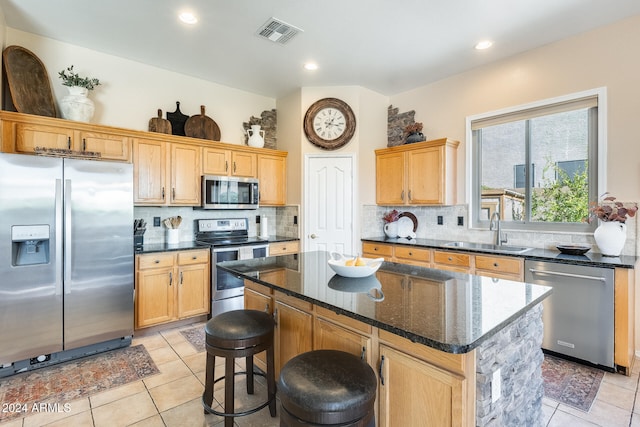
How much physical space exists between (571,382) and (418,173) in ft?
8.25

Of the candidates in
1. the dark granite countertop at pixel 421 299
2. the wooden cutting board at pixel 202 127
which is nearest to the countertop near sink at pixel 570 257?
the dark granite countertop at pixel 421 299

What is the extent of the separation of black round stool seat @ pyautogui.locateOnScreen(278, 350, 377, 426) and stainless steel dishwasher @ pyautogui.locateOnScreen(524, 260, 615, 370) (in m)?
2.29

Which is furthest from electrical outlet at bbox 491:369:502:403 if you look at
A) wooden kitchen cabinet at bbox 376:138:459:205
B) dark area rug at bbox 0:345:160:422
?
wooden kitchen cabinet at bbox 376:138:459:205

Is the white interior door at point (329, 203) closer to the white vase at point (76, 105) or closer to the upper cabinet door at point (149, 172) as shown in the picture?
the upper cabinet door at point (149, 172)

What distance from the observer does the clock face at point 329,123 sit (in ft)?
14.1

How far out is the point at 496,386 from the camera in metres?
1.32

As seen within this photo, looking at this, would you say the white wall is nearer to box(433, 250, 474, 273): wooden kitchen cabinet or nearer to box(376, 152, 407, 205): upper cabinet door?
box(376, 152, 407, 205): upper cabinet door

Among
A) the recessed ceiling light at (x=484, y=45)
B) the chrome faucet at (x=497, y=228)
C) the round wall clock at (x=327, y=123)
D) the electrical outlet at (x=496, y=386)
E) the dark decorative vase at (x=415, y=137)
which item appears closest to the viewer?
the electrical outlet at (x=496, y=386)

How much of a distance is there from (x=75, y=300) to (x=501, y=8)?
14.4 feet

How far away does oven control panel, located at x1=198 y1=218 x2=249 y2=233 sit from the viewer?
4141mm

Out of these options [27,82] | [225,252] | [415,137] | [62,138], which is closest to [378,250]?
[415,137]

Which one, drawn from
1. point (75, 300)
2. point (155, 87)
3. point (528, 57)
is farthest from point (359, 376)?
point (155, 87)

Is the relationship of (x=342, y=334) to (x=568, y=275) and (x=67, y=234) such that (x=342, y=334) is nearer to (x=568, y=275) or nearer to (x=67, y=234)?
(x=568, y=275)

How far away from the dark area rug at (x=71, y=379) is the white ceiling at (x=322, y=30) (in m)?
3.05
